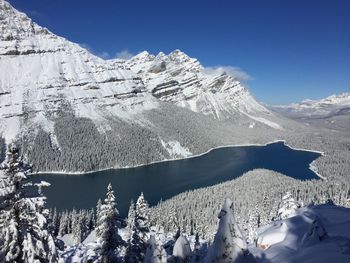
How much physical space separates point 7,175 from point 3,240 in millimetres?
4078

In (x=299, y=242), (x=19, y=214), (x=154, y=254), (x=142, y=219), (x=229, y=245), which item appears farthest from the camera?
(x=142, y=219)

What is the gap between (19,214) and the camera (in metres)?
21.3

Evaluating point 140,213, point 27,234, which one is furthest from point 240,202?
point 27,234

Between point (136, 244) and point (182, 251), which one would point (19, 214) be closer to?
point (182, 251)

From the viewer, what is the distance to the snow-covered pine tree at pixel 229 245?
14.4m

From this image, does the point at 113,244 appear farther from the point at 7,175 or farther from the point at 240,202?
the point at 240,202

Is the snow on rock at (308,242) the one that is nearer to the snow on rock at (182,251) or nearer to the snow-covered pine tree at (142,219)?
the snow on rock at (182,251)

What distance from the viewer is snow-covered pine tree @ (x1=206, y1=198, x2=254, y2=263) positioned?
1442 cm

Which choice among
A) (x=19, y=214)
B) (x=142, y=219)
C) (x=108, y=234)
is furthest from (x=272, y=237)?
(x=142, y=219)

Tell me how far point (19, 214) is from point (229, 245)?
1382 cm

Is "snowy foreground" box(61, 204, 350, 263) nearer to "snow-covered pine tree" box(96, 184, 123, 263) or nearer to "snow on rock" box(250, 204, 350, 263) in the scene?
"snow on rock" box(250, 204, 350, 263)

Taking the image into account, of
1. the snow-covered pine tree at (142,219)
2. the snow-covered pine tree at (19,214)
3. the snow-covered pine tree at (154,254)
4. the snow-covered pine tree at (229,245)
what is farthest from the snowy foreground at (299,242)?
the snow-covered pine tree at (142,219)

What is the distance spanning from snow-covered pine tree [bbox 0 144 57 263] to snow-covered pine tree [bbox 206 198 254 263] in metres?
11.8

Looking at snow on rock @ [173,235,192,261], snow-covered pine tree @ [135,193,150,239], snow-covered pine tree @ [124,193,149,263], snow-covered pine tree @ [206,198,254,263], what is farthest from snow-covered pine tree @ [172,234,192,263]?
snow-covered pine tree @ [206,198,254,263]
